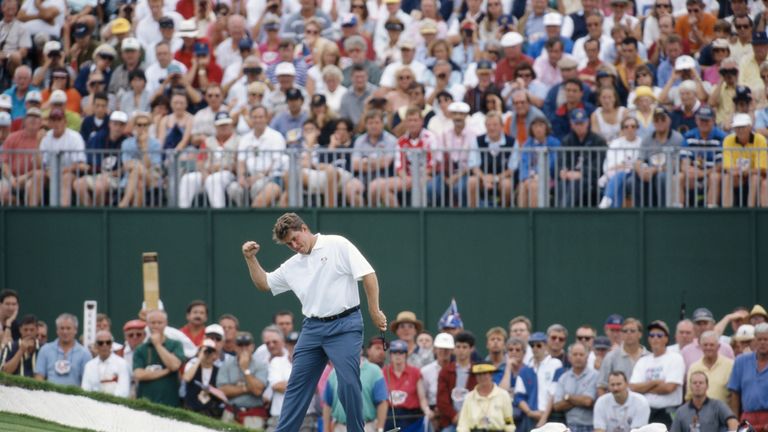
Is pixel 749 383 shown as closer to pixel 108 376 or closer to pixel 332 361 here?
pixel 332 361

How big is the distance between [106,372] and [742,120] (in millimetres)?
8500

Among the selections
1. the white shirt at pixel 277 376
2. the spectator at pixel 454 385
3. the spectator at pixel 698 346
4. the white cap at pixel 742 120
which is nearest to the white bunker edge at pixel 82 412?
the white shirt at pixel 277 376

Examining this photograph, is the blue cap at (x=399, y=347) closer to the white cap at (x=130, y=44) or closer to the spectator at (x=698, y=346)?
the spectator at (x=698, y=346)

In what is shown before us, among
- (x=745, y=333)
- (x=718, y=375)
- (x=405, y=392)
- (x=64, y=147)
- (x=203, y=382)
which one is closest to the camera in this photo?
(x=718, y=375)

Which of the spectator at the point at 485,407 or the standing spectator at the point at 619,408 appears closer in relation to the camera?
the standing spectator at the point at 619,408

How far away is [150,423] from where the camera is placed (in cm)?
1627

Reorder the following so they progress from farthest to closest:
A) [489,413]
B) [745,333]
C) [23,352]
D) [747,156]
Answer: [747,156] → [23,352] → [745,333] → [489,413]

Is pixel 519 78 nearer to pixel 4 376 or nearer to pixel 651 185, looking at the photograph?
pixel 651 185

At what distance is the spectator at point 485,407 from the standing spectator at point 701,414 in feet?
6.04

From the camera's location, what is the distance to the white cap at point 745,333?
18.5m

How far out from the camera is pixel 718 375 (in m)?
17.9

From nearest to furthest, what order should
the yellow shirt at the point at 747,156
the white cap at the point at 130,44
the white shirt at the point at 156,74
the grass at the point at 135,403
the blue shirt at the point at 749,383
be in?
the grass at the point at 135,403, the blue shirt at the point at 749,383, the yellow shirt at the point at 747,156, the white shirt at the point at 156,74, the white cap at the point at 130,44

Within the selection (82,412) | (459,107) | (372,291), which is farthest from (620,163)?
(372,291)

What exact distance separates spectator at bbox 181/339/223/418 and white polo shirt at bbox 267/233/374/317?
5610 millimetres
